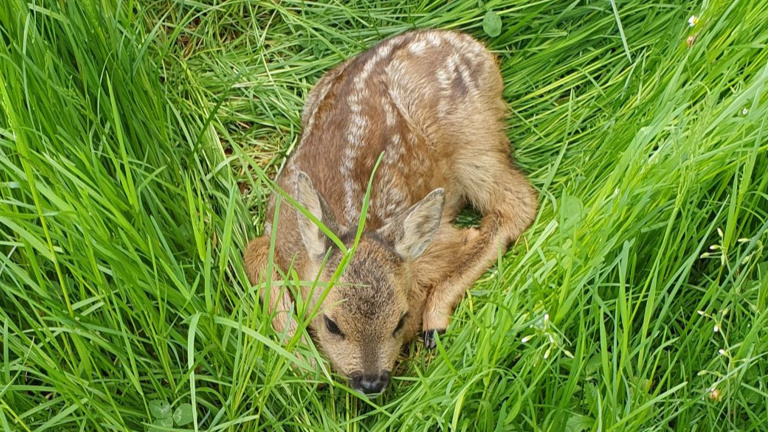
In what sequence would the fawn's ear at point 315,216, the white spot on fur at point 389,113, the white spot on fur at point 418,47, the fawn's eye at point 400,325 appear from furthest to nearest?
the white spot on fur at point 418,47, the white spot on fur at point 389,113, the fawn's eye at point 400,325, the fawn's ear at point 315,216

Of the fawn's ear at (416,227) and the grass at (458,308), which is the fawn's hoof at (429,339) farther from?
the fawn's ear at (416,227)

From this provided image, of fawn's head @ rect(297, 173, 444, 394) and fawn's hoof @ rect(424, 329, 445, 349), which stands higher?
fawn's head @ rect(297, 173, 444, 394)

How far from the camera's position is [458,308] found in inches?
174

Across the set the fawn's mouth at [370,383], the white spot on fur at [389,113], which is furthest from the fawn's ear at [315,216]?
the white spot on fur at [389,113]

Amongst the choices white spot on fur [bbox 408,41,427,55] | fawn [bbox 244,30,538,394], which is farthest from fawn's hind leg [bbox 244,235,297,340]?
white spot on fur [bbox 408,41,427,55]

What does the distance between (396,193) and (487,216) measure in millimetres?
680

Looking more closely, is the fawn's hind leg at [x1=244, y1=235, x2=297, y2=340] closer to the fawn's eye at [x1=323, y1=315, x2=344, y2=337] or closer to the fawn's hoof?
the fawn's eye at [x1=323, y1=315, x2=344, y2=337]

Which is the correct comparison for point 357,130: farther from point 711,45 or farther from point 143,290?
point 711,45

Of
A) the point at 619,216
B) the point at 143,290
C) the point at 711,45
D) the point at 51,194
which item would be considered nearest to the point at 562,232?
the point at 619,216

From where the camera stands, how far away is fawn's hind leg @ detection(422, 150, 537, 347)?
4.53m

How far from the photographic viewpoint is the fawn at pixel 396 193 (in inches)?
154

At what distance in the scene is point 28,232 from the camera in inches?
132

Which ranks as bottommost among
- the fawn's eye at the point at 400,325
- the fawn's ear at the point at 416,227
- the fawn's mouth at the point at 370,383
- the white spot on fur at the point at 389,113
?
the fawn's mouth at the point at 370,383

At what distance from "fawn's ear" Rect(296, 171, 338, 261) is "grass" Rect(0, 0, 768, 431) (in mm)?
256
